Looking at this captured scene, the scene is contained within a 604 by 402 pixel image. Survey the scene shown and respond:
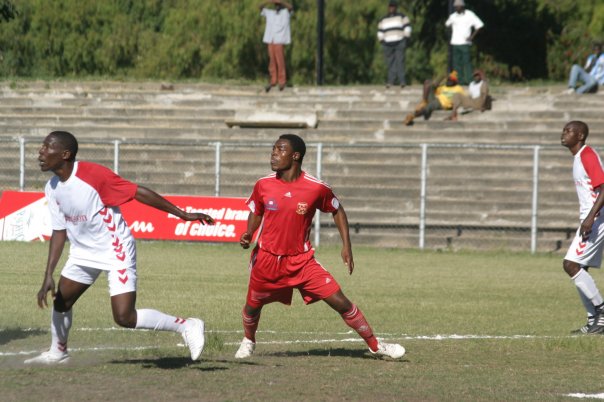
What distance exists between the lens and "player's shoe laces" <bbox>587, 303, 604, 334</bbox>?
11828 mm

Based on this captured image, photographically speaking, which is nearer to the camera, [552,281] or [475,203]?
[552,281]

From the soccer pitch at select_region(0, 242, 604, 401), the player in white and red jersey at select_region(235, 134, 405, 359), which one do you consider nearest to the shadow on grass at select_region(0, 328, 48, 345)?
the soccer pitch at select_region(0, 242, 604, 401)

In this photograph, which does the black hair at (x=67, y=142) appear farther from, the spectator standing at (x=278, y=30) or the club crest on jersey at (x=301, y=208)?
the spectator standing at (x=278, y=30)

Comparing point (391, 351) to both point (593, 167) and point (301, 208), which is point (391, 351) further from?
point (593, 167)

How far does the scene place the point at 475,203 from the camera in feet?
82.1

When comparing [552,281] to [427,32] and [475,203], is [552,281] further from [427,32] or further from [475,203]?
[427,32]

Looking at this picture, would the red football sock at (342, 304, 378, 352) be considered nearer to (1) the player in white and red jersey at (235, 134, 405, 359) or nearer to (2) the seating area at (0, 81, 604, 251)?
(1) the player in white and red jersey at (235, 134, 405, 359)

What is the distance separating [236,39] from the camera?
41906 mm

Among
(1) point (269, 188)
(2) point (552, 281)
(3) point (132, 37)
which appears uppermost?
(3) point (132, 37)

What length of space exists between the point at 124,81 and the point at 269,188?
84.6 feet

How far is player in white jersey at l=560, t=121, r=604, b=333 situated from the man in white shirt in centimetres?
1835

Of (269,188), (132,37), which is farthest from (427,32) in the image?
(269,188)

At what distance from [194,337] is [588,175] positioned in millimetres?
4585

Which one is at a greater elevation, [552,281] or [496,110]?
[496,110]
